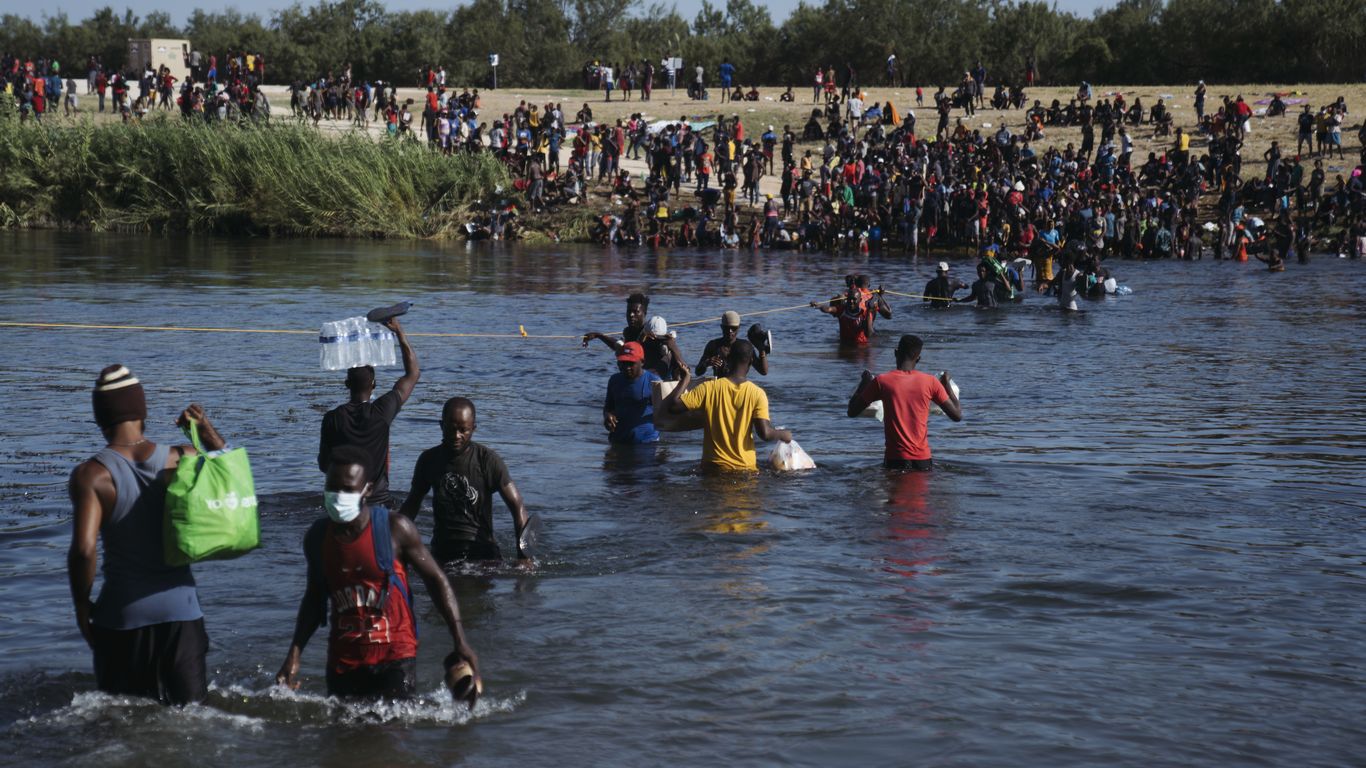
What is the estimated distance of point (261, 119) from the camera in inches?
2023

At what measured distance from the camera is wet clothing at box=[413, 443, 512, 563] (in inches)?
336

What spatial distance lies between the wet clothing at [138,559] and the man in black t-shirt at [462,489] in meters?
2.08

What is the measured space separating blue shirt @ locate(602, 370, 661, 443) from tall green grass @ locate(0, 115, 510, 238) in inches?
1468

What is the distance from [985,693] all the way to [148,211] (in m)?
48.5

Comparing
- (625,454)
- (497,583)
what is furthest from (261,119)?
(497,583)

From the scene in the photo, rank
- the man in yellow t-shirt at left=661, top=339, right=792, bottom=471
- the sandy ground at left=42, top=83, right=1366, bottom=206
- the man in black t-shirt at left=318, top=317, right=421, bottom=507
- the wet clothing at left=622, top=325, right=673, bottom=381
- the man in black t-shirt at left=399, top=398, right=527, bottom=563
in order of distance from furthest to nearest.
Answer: the sandy ground at left=42, top=83, right=1366, bottom=206 → the wet clothing at left=622, top=325, right=673, bottom=381 → the man in yellow t-shirt at left=661, top=339, right=792, bottom=471 → the man in black t-shirt at left=318, top=317, right=421, bottom=507 → the man in black t-shirt at left=399, top=398, right=527, bottom=563

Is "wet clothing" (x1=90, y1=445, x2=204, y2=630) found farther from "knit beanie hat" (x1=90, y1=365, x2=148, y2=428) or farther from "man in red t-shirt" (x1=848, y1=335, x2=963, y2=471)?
"man in red t-shirt" (x1=848, y1=335, x2=963, y2=471)

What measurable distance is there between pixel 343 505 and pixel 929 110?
57.5 meters

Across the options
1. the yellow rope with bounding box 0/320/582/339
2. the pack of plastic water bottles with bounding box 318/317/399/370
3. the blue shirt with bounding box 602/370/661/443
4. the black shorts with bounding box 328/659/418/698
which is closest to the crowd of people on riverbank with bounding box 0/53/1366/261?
the yellow rope with bounding box 0/320/582/339

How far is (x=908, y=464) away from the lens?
12.5 metres

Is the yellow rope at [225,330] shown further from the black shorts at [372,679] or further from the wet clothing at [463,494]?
the black shorts at [372,679]

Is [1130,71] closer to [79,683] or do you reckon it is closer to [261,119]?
[261,119]

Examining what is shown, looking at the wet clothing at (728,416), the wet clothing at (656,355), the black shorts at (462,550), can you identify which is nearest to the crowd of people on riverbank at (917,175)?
the wet clothing at (656,355)

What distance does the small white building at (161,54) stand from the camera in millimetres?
69062
